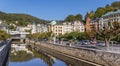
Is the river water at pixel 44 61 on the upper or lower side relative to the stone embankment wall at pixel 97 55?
lower

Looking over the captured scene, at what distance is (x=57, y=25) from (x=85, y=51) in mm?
146089

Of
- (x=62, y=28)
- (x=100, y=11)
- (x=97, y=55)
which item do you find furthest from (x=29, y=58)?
(x=62, y=28)

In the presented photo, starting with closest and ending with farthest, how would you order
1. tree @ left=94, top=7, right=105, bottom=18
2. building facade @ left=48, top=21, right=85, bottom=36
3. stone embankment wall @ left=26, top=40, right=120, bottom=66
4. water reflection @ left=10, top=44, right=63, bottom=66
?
stone embankment wall @ left=26, top=40, right=120, bottom=66, water reflection @ left=10, top=44, right=63, bottom=66, tree @ left=94, top=7, right=105, bottom=18, building facade @ left=48, top=21, right=85, bottom=36

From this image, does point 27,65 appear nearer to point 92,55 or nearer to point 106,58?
point 92,55

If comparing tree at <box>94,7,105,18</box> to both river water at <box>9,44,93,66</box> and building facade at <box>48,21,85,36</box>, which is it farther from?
river water at <box>9,44,93,66</box>

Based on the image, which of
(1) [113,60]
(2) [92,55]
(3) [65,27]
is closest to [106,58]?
(1) [113,60]

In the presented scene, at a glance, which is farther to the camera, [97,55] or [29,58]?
[29,58]

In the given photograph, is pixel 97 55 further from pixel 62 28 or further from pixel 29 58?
pixel 62 28

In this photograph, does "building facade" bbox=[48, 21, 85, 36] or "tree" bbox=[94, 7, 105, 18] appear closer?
"tree" bbox=[94, 7, 105, 18]

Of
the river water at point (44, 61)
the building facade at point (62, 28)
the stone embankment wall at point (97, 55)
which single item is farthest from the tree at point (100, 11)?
the stone embankment wall at point (97, 55)

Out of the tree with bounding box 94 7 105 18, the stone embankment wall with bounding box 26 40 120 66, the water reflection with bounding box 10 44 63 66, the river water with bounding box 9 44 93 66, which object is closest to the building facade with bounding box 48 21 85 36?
the tree with bounding box 94 7 105 18

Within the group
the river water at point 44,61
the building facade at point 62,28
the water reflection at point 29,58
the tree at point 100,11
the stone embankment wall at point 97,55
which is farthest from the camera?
the building facade at point 62,28

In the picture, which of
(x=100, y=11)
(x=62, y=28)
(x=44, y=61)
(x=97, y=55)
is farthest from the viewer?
(x=62, y=28)

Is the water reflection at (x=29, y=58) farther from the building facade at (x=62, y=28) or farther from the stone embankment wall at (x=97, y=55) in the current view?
the building facade at (x=62, y=28)
